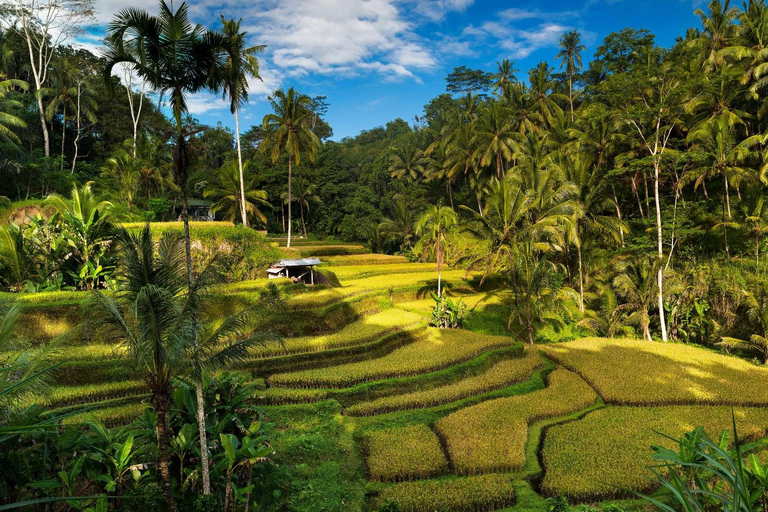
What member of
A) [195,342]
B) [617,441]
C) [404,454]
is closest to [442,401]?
[404,454]

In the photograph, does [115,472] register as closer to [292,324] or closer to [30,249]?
[292,324]

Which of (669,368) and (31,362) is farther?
(669,368)

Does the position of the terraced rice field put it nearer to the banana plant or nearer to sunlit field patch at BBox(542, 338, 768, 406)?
sunlit field patch at BBox(542, 338, 768, 406)

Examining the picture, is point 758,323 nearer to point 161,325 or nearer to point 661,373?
point 661,373

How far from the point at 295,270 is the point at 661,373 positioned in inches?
517

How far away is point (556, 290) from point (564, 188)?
453 centimetres

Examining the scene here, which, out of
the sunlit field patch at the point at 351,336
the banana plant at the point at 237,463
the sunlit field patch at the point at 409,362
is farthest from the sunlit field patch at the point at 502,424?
the sunlit field patch at the point at 351,336

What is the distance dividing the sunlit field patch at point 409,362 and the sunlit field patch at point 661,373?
8.69 feet

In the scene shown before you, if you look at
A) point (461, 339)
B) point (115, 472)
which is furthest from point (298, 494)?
point (461, 339)

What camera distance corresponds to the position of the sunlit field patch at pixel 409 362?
1026 cm

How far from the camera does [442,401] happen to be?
389 inches

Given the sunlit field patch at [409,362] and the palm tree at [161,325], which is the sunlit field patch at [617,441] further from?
the palm tree at [161,325]

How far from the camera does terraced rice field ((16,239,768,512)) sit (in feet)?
22.2

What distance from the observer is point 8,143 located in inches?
727
